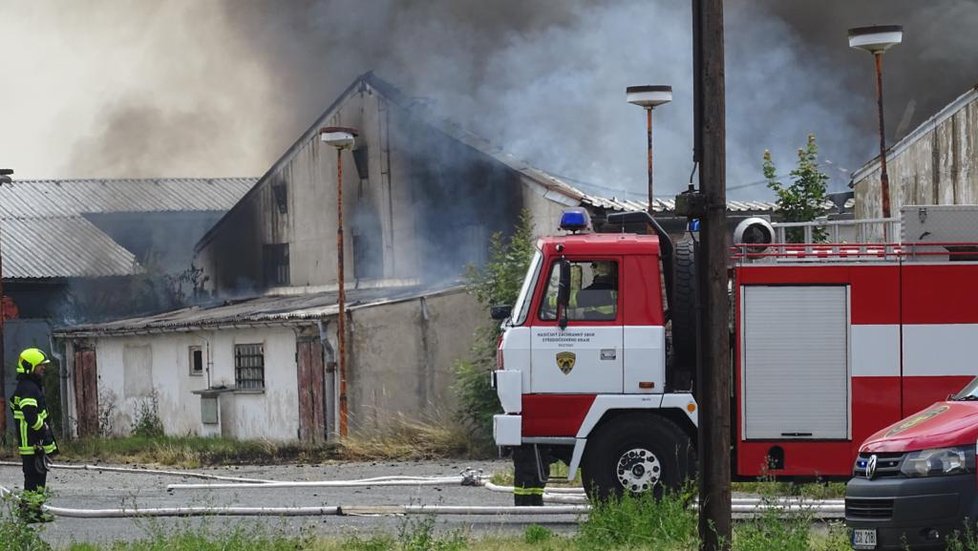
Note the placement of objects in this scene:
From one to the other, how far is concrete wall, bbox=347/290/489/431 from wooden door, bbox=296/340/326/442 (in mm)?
620

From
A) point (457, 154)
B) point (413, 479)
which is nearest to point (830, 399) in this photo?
point (413, 479)

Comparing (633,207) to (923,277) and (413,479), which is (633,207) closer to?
(413,479)

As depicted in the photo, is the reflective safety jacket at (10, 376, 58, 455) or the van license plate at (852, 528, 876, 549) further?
the reflective safety jacket at (10, 376, 58, 455)

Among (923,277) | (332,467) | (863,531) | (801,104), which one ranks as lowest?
(332,467)

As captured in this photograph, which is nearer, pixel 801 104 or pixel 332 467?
pixel 332 467

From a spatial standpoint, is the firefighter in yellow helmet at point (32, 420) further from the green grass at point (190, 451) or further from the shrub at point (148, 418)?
the shrub at point (148, 418)

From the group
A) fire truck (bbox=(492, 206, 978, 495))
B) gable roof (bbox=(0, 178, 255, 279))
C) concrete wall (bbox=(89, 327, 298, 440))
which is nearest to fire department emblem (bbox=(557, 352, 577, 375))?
fire truck (bbox=(492, 206, 978, 495))

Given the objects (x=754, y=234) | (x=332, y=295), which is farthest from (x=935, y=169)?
(x=332, y=295)

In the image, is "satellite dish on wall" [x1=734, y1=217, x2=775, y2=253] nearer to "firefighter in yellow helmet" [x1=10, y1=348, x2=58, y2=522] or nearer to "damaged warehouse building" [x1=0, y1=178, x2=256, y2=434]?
"firefighter in yellow helmet" [x1=10, y1=348, x2=58, y2=522]

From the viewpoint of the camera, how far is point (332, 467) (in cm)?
2359

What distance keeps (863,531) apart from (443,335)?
18228 millimetres

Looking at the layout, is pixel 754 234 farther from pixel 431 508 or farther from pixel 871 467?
pixel 871 467

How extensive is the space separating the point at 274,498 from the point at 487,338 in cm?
806

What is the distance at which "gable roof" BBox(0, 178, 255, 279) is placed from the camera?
154ft
